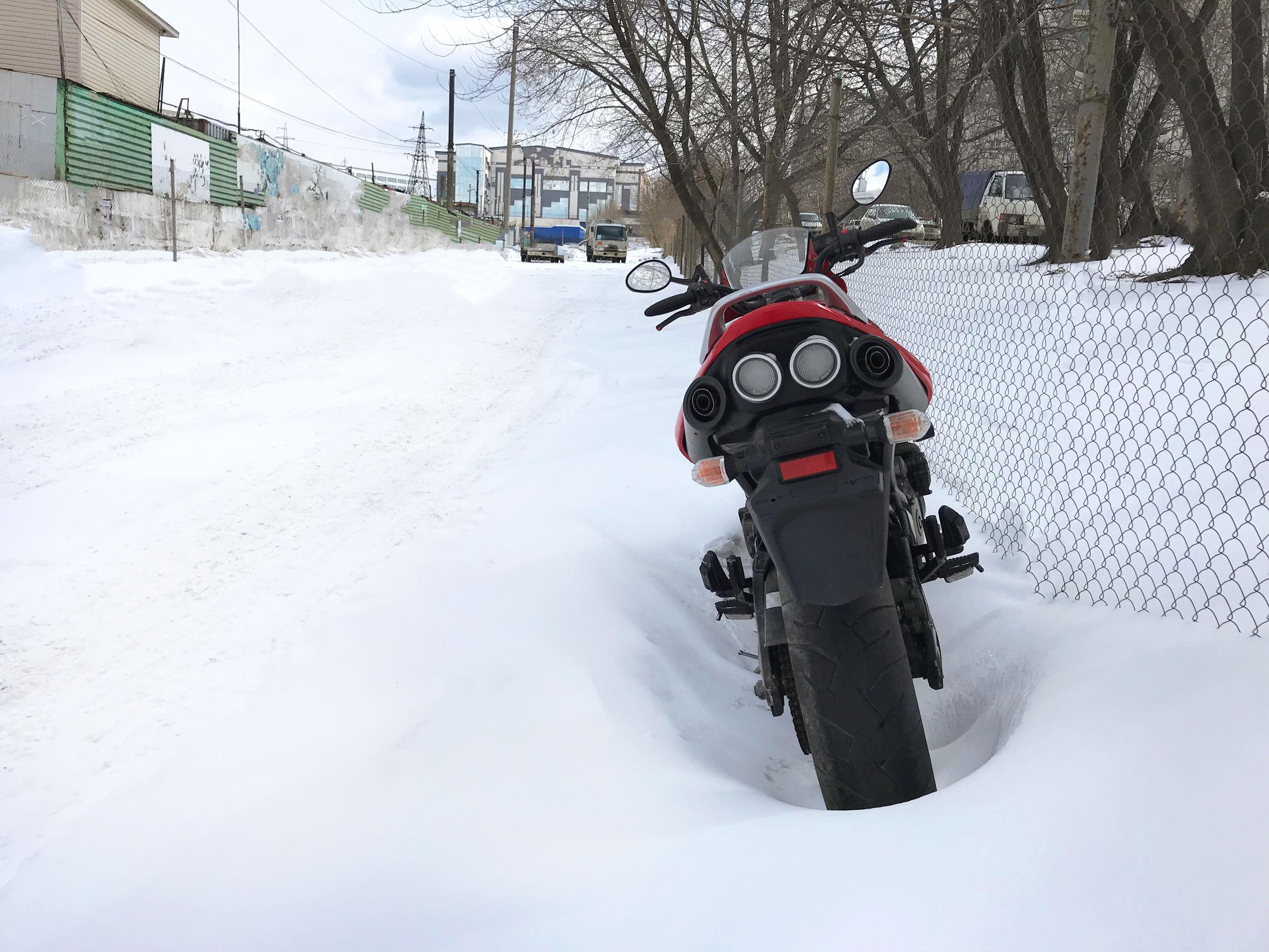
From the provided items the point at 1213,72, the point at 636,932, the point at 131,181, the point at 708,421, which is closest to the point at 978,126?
the point at 1213,72

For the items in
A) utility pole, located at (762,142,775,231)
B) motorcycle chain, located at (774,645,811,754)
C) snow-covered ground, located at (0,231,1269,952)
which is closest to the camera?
snow-covered ground, located at (0,231,1269,952)

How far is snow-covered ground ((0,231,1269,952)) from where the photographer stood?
1.71 meters

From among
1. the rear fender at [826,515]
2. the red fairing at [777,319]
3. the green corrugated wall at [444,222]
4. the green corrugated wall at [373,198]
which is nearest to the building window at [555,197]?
the green corrugated wall at [444,222]

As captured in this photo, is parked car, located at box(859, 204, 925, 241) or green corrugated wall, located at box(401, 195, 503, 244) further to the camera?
green corrugated wall, located at box(401, 195, 503, 244)

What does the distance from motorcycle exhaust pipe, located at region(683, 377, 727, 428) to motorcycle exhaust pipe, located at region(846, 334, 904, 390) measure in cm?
32

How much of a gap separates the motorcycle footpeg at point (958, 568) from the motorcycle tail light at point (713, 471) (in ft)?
2.87

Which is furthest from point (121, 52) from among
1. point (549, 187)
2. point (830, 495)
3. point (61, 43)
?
point (549, 187)

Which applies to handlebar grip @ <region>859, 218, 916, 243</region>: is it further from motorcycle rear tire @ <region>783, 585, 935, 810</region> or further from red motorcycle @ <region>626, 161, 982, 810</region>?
motorcycle rear tire @ <region>783, 585, 935, 810</region>

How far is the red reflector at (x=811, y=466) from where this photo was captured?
2.16 m

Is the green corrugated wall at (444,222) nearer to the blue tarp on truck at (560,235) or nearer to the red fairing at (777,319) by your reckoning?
the blue tarp on truck at (560,235)

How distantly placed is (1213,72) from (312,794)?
308 inches

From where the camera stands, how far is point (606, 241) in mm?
48906

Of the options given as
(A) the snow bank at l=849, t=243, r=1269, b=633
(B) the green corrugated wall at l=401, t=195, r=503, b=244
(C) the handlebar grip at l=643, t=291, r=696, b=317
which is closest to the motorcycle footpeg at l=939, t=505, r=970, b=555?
(A) the snow bank at l=849, t=243, r=1269, b=633

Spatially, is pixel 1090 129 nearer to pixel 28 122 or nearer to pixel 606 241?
pixel 28 122
